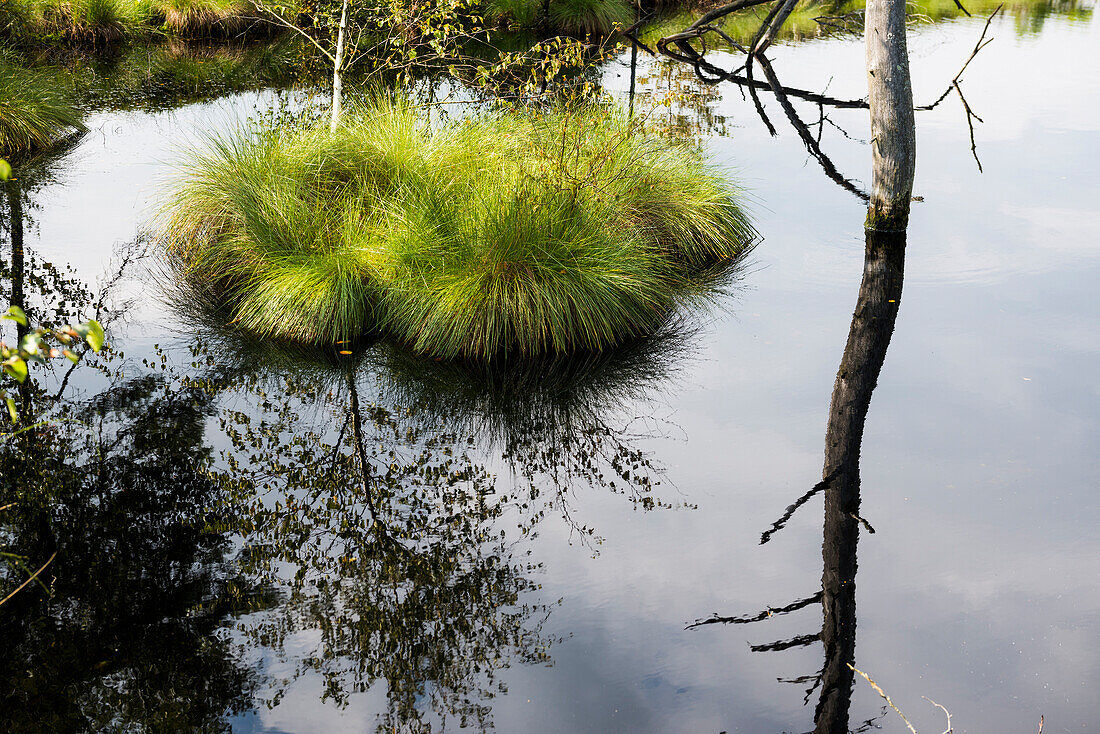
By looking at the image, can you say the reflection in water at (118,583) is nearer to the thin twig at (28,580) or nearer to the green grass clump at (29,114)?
the thin twig at (28,580)

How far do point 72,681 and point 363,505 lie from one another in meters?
1.50

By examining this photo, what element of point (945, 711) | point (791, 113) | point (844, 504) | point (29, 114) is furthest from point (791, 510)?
point (29, 114)

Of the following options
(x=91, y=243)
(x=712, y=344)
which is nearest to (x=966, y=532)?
(x=712, y=344)

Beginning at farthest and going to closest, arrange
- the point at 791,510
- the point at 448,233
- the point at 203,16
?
1. the point at 203,16
2. the point at 448,233
3. the point at 791,510

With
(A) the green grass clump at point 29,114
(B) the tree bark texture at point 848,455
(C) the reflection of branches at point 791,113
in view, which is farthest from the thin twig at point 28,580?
(A) the green grass clump at point 29,114

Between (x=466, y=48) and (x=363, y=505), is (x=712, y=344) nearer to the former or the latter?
(x=363, y=505)

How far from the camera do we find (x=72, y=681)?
3.41 meters

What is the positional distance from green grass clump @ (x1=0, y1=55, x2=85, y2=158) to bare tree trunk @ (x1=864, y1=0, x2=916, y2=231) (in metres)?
9.31

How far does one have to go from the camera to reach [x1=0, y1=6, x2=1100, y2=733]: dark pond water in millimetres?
3426

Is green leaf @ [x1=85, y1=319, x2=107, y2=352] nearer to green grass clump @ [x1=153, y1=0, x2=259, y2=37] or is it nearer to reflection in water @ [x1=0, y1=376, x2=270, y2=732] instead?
reflection in water @ [x1=0, y1=376, x2=270, y2=732]

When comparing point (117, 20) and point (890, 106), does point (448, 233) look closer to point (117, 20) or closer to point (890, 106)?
point (890, 106)

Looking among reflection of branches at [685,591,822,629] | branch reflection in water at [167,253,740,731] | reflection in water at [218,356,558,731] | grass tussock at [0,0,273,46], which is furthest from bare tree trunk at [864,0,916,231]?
grass tussock at [0,0,273,46]

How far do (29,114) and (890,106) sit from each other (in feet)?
31.2

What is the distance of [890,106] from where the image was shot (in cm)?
821
